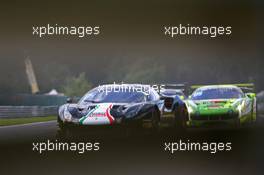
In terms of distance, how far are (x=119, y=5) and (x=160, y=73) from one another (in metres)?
0.71

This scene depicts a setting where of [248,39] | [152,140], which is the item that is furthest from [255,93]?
[152,140]

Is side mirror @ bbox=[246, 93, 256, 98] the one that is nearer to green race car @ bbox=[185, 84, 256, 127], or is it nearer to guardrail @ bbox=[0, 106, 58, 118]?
green race car @ bbox=[185, 84, 256, 127]

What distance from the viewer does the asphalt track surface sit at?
4148 mm

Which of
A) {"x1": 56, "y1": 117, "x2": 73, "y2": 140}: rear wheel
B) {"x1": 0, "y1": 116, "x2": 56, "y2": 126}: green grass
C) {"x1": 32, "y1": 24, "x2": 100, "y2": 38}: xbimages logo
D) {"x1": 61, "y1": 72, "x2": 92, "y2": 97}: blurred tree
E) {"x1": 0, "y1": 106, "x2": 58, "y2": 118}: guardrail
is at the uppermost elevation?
{"x1": 32, "y1": 24, "x2": 100, "y2": 38}: xbimages logo

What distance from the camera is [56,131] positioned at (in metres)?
4.19

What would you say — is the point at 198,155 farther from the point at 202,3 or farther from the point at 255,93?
the point at 202,3

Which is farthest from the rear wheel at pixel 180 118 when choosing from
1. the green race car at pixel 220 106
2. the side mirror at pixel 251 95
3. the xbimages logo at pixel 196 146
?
the side mirror at pixel 251 95

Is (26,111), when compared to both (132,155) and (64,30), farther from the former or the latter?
(132,155)

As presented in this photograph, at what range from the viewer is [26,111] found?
14.0 ft

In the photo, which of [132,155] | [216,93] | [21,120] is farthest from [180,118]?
[21,120]

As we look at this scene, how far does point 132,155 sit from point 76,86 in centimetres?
79

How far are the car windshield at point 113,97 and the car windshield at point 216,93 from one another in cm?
52

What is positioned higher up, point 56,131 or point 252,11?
point 252,11

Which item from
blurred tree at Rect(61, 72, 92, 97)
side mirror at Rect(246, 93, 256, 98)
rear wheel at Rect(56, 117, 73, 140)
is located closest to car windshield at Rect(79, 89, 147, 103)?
blurred tree at Rect(61, 72, 92, 97)
